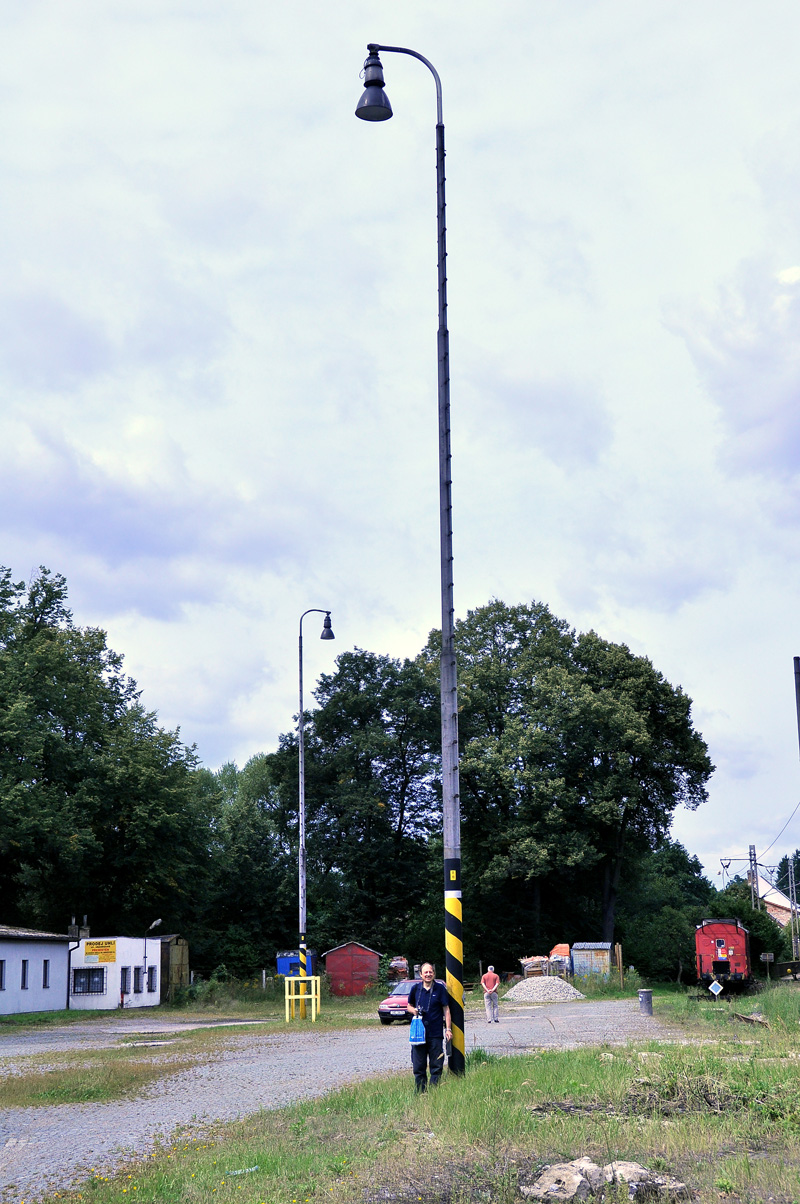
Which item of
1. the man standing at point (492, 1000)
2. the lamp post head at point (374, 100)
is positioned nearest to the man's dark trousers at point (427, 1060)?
the lamp post head at point (374, 100)

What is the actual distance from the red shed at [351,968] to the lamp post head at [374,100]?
1909 inches

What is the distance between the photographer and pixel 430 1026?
43.9 ft

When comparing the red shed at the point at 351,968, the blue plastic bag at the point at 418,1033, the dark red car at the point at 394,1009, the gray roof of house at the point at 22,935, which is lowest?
the red shed at the point at 351,968

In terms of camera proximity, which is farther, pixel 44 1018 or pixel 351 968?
pixel 351 968

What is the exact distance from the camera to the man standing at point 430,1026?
1323 cm

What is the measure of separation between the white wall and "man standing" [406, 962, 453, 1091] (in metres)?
30.1

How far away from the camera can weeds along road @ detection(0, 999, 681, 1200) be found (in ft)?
37.5

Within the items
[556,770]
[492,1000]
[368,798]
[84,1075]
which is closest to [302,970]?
[492,1000]

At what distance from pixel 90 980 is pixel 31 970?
4024 mm

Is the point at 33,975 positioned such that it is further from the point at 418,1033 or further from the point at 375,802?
the point at 418,1033

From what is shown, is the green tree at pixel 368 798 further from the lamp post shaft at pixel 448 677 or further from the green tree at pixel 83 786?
the lamp post shaft at pixel 448 677

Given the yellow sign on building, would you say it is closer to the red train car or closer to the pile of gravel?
the pile of gravel

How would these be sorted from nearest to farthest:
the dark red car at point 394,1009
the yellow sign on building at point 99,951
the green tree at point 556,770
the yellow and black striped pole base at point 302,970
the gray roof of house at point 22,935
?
the dark red car at point 394,1009 < the yellow and black striped pole base at point 302,970 < the gray roof of house at point 22,935 < the yellow sign on building at point 99,951 < the green tree at point 556,770

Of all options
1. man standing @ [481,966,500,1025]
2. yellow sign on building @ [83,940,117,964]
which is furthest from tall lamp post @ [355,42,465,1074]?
yellow sign on building @ [83,940,117,964]
